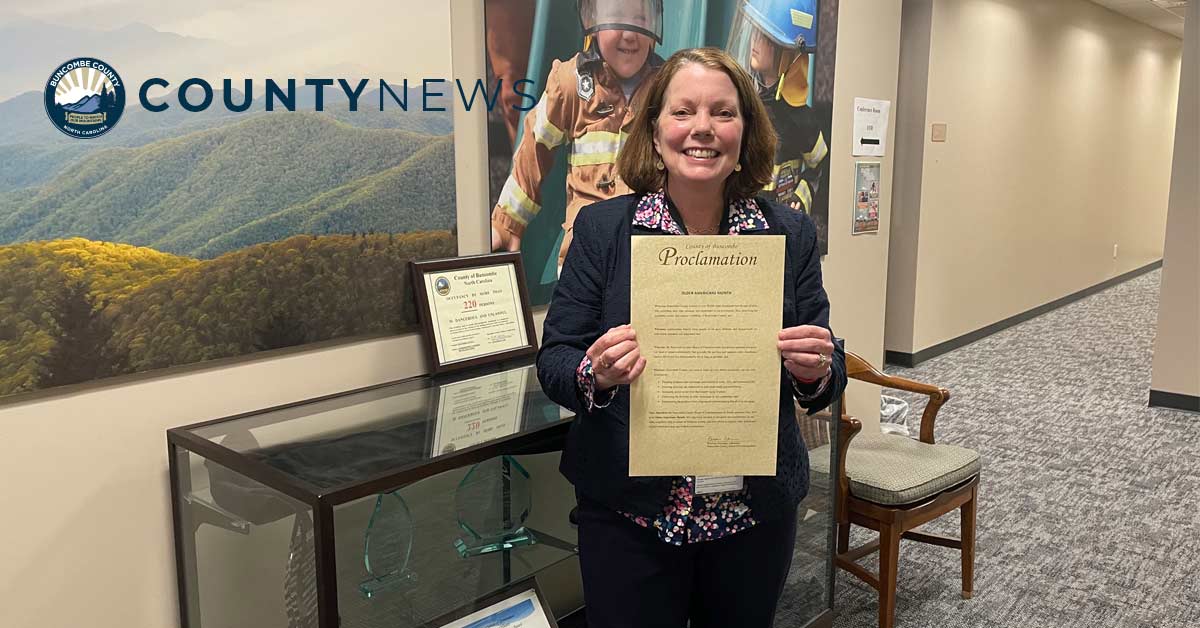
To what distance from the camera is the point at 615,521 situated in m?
1.52

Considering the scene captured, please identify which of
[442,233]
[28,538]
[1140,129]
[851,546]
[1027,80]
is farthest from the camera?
[1140,129]

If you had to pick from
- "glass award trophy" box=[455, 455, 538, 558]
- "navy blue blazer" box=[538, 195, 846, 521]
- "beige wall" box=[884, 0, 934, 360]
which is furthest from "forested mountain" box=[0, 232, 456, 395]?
"beige wall" box=[884, 0, 934, 360]

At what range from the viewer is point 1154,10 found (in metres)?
8.55

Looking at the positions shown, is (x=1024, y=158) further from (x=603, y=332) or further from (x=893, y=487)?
(x=603, y=332)

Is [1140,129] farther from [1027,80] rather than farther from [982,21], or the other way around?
[982,21]

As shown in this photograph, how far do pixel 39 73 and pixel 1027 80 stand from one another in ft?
24.2

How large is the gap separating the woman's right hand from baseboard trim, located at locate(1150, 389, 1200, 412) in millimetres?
4964

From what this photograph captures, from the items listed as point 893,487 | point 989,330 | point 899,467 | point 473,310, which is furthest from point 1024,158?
point 473,310

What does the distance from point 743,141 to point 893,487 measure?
149 centimetres

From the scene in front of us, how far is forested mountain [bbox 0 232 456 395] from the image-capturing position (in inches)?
61.9

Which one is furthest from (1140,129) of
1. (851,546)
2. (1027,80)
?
(851,546)

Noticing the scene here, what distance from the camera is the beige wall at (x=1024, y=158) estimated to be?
6.24m

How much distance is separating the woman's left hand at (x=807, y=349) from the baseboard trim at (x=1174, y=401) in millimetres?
4757

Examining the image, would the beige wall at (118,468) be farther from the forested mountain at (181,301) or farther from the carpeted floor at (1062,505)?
the carpeted floor at (1062,505)
